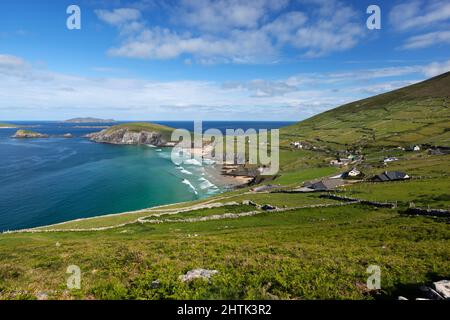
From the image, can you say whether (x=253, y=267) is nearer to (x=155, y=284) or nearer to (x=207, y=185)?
(x=155, y=284)

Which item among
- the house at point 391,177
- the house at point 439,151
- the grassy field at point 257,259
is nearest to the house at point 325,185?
the house at point 391,177

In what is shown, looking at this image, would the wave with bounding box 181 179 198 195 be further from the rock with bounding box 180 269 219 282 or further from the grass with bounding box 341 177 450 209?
the rock with bounding box 180 269 219 282

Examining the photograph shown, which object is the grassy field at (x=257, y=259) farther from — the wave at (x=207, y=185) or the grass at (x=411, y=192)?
the wave at (x=207, y=185)

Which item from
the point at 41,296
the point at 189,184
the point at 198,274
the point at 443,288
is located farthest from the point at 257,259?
the point at 189,184

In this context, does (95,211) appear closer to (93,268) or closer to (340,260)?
(93,268)

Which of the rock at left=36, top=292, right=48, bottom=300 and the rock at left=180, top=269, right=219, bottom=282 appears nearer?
the rock at left=36, top=292, right=48, bottom=300

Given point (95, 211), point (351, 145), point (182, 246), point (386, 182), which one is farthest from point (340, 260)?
point (351, 145)

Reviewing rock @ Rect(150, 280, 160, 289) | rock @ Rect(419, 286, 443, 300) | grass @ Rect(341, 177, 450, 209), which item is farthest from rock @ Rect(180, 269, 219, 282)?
grass @ Rect(341, 177, 450, 209)

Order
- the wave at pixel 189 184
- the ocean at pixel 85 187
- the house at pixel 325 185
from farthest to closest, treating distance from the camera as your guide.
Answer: the wave at pixel 189 184 → the ocean at pixel 85 187 → the house at pixel 325 185
